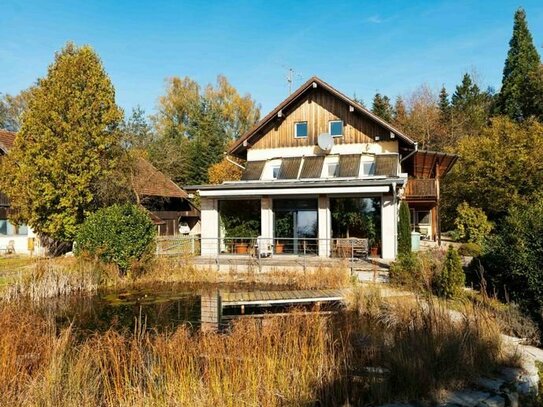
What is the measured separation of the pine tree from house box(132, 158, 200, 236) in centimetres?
3273

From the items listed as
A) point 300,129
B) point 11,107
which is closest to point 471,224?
point 300,129

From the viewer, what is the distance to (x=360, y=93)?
5631cm

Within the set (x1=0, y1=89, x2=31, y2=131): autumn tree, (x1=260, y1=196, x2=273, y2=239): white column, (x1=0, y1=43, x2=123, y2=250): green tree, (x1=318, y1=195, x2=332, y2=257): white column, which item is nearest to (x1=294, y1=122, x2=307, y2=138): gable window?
(x1=260, y1=196, x2=273, y2=239): white column

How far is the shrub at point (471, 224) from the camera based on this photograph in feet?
85.1

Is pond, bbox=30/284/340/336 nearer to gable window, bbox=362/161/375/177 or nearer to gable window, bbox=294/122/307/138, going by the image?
gable window, bbox=362/161/375/177

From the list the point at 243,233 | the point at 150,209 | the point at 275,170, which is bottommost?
the point at 243,233

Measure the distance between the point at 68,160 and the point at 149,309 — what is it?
1041cm

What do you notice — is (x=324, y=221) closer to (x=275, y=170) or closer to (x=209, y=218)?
(x=275, y=170)

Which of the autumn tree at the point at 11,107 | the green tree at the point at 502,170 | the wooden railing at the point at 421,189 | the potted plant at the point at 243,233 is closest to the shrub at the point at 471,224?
the green tree at the point at 502,170

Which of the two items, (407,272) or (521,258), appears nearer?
(521,258)

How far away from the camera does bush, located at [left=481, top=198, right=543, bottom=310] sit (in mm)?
8836

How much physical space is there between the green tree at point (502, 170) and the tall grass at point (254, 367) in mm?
22681

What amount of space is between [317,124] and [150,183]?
13.9 m

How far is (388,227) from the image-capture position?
18.2 meters
